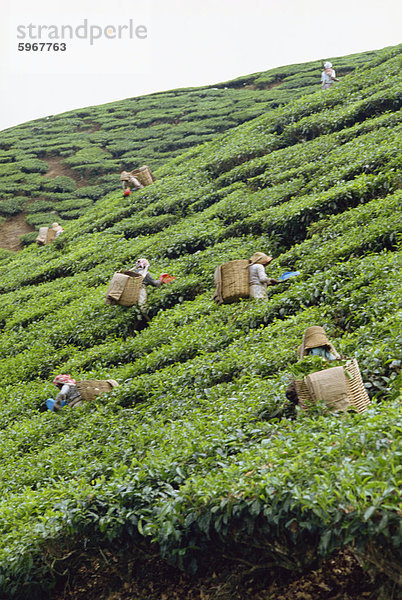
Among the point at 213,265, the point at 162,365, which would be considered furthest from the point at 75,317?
the point at 162,365

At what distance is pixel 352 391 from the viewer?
17.3 ft

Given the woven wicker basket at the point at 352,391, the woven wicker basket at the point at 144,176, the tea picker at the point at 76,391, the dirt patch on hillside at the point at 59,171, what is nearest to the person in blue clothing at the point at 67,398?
the tea picker at the point at 76,391

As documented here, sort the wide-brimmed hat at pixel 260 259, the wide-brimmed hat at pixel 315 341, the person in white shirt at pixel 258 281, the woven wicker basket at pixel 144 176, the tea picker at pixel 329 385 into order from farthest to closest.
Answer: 1. the woven wicker basket at pixel 144 176
2. the wide-brimmed hat at pixel 260 259
3. the person in white shirt at pixel 258 281
4. the wide-brimmed hat at pixel 315 341
5. the tea picker at pixel 329 385

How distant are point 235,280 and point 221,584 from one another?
574cm

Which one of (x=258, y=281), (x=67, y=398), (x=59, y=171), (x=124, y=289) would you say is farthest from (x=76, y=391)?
(x=59, y=171)

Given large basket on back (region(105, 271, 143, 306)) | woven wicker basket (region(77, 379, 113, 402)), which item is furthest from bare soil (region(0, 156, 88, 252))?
woven wicker basket (region(77, 379, 113, 402))

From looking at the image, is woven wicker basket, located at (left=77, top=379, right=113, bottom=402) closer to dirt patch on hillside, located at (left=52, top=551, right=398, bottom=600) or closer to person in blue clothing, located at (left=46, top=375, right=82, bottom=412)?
person in blue clothing, located at (left=46, top=375, right=82, bottom=412)

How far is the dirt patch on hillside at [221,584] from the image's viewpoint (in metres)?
4.17

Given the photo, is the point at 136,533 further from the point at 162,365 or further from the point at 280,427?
the point at 162,365

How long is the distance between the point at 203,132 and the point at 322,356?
24205 millimetres

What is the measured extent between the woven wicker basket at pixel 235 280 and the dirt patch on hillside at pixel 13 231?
14855mm

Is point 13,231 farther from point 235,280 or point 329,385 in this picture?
point 329,385

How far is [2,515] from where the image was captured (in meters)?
5.51

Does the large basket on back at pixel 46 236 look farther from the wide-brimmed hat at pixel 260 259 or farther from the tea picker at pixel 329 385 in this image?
the tea picker at pixel 329 385
